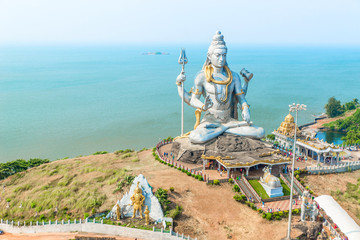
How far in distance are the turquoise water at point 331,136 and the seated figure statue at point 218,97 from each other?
68.5 ft

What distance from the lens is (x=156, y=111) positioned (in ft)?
200

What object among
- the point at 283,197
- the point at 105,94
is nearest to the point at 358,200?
the point at 283,197

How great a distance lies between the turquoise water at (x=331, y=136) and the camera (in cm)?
4388

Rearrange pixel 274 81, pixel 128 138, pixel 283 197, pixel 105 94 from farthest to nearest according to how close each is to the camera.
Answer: pixel 274 81
pixel 105 94
pixel 128 138
pixel 283 197

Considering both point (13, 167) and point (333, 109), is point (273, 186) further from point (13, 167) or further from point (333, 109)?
point (333, 109)

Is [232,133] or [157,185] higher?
[232,133]

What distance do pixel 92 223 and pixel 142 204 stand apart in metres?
3.26

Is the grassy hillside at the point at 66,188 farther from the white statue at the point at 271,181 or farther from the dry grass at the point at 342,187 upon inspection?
the dry grass at the point at 342,187

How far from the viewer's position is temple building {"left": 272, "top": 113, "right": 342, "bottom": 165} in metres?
28.6

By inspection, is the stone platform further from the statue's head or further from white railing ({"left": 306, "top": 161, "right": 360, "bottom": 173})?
the statue's head

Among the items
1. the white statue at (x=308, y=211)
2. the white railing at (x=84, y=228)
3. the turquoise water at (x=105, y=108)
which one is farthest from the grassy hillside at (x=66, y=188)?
the white statue at (x=308, y=211)

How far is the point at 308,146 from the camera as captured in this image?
29547 millimetres

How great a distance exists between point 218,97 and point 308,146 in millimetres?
10059

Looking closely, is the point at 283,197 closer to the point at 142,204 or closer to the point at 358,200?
the point at 358,200
